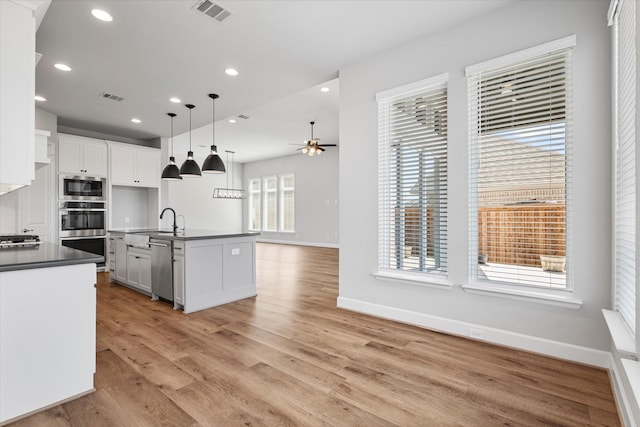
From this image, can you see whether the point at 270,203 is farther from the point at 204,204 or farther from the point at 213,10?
the point at 213,10

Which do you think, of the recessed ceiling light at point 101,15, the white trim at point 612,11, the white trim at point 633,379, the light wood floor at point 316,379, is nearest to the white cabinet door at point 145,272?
the light wood floor at point 316,379

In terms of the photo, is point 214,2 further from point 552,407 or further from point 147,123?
point 147,123

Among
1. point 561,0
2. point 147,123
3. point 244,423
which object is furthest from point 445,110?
point 147,123

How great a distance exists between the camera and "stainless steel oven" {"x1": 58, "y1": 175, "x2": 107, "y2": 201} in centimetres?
589

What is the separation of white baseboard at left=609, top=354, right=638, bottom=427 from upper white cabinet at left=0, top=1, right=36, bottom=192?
366 centimetres

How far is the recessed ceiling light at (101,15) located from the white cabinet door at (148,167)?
4.41 meters

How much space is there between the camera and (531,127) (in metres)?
2.74

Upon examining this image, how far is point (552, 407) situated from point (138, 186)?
7.58 meters

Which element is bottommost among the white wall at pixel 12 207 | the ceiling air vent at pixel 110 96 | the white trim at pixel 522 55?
the white wall at pixel 12 207

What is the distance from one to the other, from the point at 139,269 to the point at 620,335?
17.2 ft

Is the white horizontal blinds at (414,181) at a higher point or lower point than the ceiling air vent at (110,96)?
lower

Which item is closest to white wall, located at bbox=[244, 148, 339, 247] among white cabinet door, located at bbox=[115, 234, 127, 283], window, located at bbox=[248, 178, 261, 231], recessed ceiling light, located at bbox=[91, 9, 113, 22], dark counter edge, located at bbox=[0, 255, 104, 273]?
window, located at bbox=[248, 178, 261, 231]

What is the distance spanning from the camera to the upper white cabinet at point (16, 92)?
204 cm

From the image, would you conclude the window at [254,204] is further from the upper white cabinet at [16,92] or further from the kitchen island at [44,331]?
the kitchen island at [44,331]
